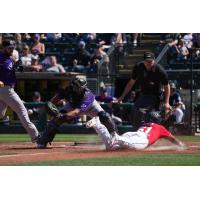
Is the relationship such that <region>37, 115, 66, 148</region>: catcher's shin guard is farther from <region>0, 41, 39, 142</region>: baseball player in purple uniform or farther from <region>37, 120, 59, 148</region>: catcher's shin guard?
<region>0, 41, 39, 142</region>: baseball player in purple uniform

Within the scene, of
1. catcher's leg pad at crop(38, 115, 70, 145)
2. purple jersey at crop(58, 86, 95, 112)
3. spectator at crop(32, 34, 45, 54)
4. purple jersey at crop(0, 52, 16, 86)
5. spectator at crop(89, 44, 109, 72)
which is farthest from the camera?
spectator at crop(32, 34, 45, 54)

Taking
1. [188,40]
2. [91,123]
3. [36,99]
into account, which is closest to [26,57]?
[36,99]

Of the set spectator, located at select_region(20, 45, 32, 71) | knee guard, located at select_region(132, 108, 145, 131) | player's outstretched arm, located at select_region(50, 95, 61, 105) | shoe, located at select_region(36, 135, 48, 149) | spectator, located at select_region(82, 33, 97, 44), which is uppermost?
spectator, located at select_region(82, 33, 97, 44)

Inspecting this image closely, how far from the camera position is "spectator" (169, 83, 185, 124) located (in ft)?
66.8

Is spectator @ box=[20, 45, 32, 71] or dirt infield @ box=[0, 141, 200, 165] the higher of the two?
spectator @ box=[20, 45, 32, 71]

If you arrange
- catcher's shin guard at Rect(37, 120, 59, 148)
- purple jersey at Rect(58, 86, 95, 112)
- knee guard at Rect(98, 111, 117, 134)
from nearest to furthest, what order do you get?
knee guard at Rect(98, 111, 117, 134)
purple jersey at Rect(58, 86, 95, 112)
catcher's shin guard at Rect(37, 120, 59, 148)

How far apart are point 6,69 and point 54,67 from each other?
9.10 meters

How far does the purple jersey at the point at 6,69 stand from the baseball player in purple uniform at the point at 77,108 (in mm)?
973

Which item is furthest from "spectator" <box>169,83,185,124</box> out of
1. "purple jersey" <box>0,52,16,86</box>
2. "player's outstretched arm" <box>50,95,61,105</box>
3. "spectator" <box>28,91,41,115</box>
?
"purple jersey" <box>0,52,16,86</box>

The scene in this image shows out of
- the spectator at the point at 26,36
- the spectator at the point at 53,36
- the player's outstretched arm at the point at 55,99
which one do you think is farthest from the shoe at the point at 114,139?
the spectator at the point at 26,36

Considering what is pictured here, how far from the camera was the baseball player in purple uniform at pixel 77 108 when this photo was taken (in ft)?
43.0

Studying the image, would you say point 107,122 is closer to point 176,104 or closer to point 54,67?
point 176,104

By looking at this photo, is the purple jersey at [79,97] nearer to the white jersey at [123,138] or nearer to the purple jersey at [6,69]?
the white jersey at [123,138]

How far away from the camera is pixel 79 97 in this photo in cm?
1351
